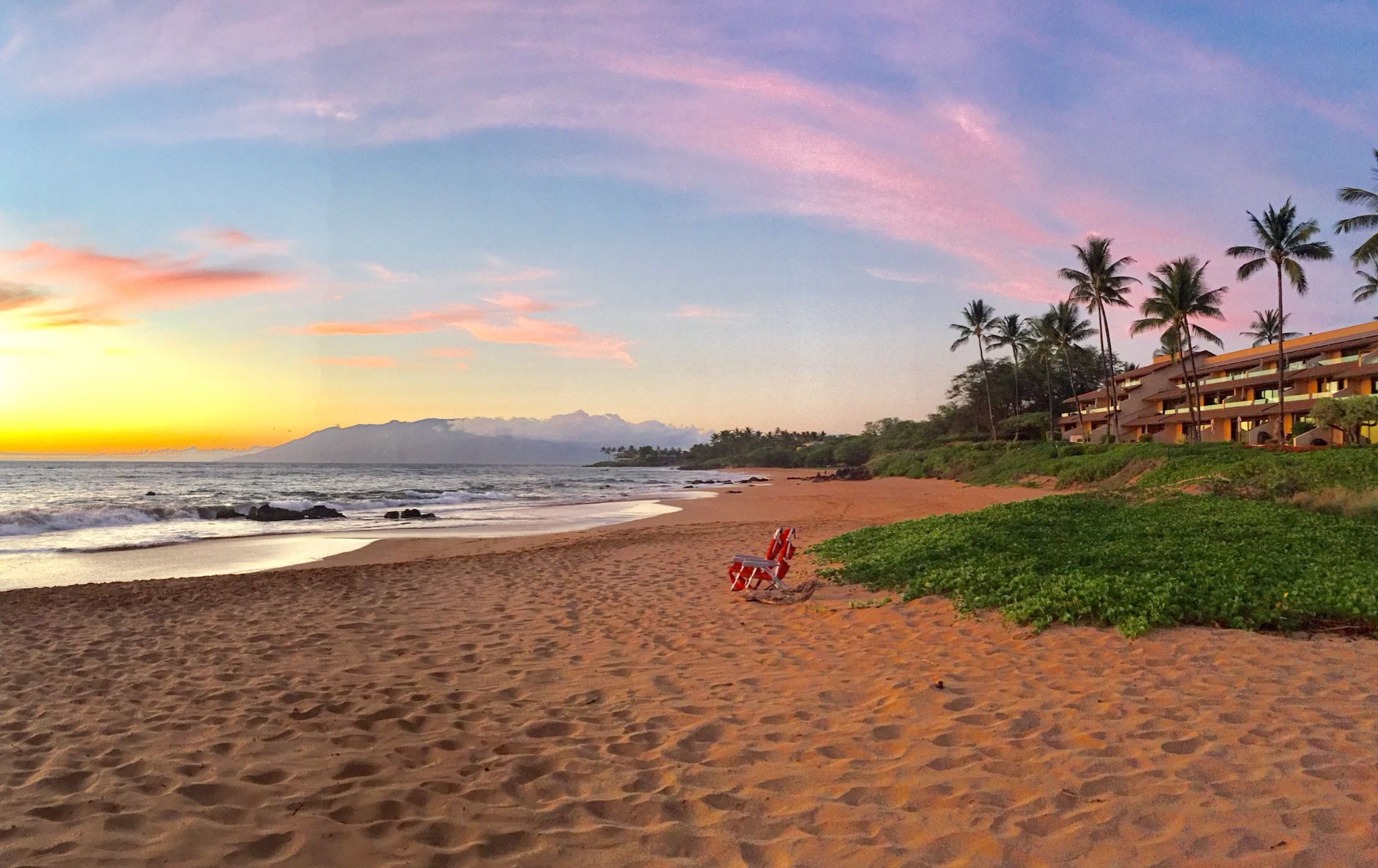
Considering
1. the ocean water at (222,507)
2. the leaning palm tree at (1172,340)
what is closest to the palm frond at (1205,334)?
→ the leaning palm tree at (1172,340)

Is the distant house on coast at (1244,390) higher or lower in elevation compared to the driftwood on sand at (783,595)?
higher

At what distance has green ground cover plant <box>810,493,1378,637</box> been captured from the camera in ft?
23.5

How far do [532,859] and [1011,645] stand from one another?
15.8 ft

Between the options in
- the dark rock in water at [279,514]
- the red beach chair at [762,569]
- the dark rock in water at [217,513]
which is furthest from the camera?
the dark rock in water at [217,513]

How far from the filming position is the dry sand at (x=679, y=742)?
3584 mm

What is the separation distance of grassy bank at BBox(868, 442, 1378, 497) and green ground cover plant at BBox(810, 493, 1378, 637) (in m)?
4.94

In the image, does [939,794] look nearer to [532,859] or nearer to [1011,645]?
[532,859]

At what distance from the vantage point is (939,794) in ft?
13.1

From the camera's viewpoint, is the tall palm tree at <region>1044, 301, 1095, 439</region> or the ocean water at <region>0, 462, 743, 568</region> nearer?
the ocean water at <region>0, 462, 743, 568</region>

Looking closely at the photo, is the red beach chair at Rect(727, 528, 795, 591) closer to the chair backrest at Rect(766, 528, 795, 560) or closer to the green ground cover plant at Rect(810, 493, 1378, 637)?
the chair backrest at Rect(766, 528, 795, 560)

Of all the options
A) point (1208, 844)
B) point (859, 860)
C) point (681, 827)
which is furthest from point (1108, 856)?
point (681, 827)

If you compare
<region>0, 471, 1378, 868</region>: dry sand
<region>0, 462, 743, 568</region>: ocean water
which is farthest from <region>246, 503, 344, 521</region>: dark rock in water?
<region>0, 471, 1378, 868</region>: dry sand

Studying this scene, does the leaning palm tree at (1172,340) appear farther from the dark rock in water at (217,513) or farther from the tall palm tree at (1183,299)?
the dark rock in water at (217,513)

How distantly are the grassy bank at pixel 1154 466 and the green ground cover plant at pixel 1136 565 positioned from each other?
494 centimetres
